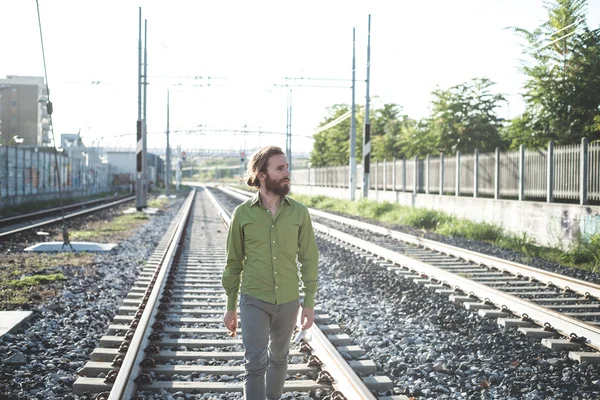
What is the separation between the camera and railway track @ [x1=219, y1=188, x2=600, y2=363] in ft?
21.0

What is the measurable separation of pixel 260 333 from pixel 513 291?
6.08 m

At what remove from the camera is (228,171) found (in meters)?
190

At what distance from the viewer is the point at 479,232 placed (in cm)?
1689

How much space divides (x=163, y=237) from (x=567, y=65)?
13249mm

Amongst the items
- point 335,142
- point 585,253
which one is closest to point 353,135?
point 585,253

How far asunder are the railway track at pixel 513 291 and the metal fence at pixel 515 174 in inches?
153

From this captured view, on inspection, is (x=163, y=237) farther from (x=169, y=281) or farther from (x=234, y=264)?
(x=234, y=264)

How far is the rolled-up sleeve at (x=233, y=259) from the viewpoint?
387cm

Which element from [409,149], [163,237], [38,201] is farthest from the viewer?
[38,201]

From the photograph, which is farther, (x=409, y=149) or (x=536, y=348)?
(x=409, y=149)

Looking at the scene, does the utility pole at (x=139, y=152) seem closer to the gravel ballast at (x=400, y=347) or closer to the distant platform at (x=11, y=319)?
the gravel ballast at (x=400, y=347)

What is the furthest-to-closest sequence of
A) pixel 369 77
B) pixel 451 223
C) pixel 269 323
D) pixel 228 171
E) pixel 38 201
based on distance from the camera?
pixel 228 171, pixel 38 201, pixel 369 77, pixel 451 223, pixel 269 323

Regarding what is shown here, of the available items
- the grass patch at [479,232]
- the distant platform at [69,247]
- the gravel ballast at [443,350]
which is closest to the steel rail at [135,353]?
the gravel ballast at [443,350]

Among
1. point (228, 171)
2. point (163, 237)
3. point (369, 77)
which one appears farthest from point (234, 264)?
point (228, 171)
